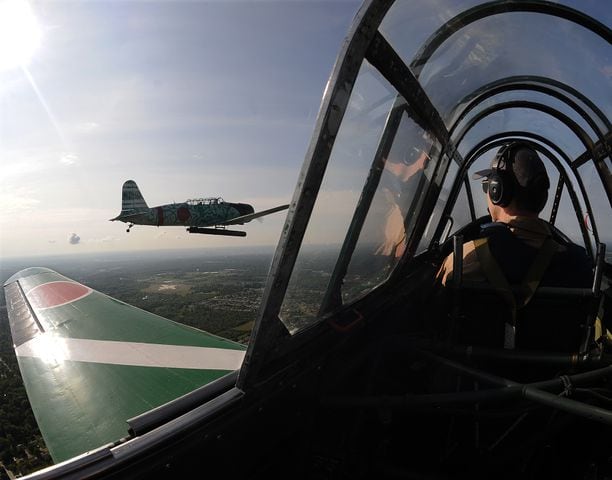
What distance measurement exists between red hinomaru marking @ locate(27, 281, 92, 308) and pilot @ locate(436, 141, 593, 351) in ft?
19.8

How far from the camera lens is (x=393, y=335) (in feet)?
6.16

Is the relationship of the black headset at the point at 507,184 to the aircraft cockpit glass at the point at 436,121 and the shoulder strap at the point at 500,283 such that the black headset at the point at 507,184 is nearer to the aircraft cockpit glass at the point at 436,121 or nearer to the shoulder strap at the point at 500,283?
the shoulder strap at the point at 500,283

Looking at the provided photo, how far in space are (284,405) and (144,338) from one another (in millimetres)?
3421

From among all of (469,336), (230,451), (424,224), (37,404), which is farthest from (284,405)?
(37,404)

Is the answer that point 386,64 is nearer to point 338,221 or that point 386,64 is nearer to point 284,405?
point 338,221

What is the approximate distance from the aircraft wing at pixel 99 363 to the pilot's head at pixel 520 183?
1748 millimetres

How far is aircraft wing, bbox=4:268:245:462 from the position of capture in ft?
8.77

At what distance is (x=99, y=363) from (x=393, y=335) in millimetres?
3229

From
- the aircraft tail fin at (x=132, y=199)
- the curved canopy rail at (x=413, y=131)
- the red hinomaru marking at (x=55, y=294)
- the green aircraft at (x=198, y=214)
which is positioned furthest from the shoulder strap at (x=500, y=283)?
the aircraft tail fin at (x=132, y=199)

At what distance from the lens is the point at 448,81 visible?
90.4 inches

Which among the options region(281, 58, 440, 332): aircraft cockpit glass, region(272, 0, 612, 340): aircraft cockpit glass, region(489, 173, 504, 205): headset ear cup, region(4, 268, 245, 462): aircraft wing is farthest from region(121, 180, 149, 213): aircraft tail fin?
region(489, 173, 504, 205): headset ear cup

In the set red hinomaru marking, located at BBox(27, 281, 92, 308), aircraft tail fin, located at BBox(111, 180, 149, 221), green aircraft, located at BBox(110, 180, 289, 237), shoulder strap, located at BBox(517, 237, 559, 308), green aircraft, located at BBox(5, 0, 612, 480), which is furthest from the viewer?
aircraft tail fin, located at BBox(111, 180, 149, 221)

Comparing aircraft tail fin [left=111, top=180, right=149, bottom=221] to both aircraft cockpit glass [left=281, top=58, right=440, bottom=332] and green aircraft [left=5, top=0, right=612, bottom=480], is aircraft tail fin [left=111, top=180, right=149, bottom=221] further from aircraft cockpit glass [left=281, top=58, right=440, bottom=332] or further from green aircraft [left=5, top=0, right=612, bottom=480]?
aircraft cockpit glass [left=281, top=58, right=440, bottom=332]

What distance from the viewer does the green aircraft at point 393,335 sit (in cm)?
108
